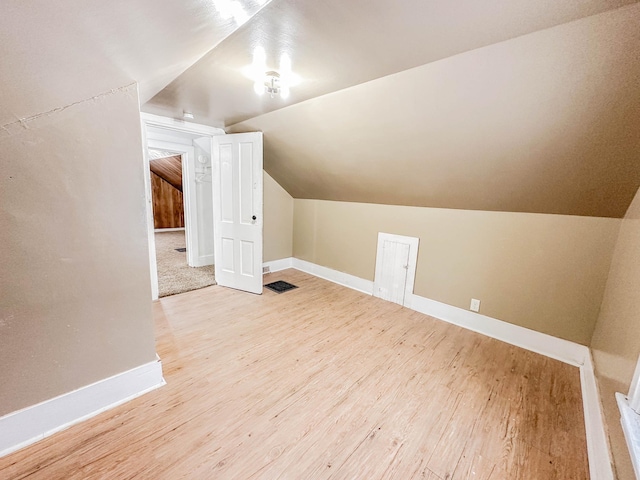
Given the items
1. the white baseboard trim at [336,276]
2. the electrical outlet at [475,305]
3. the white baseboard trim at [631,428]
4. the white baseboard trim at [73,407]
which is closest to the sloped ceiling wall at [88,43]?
the white baseboard trim at [73,407]

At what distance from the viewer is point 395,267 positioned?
3156 mm

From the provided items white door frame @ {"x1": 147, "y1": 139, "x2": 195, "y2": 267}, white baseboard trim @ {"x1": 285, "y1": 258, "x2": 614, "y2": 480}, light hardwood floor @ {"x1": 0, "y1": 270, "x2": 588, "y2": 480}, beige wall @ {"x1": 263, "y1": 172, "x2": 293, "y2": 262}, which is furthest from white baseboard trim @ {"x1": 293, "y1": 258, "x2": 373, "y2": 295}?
white door frame @ {"x1": 147, "y1": 139, "x2": 195, "y2": 267}

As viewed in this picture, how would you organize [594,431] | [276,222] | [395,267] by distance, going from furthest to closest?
[276,222] < [395,267] < [594,431]

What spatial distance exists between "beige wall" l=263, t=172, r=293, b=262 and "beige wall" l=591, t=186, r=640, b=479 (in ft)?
12.1

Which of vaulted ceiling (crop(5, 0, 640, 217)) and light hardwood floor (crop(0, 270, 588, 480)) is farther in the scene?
light hardwood floor (crop(0, 270, 588, 480))

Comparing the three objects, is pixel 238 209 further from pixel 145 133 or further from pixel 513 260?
pixel 513 260

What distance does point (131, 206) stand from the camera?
153cm

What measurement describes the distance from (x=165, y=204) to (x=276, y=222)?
583cm

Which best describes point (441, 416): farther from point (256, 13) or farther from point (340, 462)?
point (256, 13)

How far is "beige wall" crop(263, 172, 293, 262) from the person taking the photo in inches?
158

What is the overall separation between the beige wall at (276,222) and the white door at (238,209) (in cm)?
73

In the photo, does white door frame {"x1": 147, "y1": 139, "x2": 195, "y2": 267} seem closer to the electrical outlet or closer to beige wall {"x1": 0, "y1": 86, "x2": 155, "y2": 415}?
beige wall {"x1": 0, "y1": 86, "x2": 155, "y2": 415}

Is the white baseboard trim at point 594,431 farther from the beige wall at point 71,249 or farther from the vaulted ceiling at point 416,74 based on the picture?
the beige wall at point 71,249

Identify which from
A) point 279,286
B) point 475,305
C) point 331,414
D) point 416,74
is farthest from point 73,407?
point 475,305
